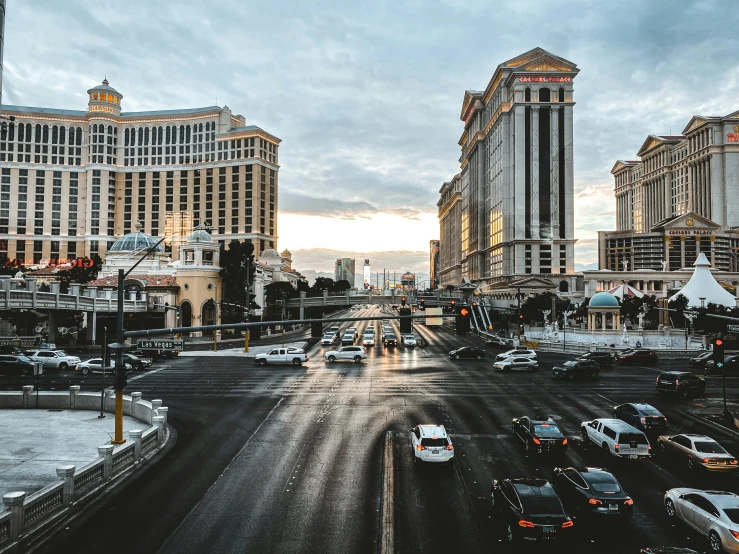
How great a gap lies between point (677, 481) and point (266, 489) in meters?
14.5

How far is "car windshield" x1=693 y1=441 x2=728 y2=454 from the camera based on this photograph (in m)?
20.1

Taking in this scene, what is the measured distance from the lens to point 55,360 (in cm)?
4772

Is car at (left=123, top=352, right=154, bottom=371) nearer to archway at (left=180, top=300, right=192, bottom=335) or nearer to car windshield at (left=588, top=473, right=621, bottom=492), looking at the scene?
archway at (left=180, top=300, right=192, bottom=335)

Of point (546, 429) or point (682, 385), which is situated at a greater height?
point (546, 429)

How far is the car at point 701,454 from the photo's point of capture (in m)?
19.7

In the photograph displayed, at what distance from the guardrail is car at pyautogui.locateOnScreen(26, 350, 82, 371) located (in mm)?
24302

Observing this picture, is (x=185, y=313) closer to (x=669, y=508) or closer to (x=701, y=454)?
(x=701, y=454)

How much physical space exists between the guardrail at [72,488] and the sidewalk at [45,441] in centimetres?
152

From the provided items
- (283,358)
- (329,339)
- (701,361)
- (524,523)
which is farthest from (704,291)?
(524,523)

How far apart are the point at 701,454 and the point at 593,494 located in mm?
7186

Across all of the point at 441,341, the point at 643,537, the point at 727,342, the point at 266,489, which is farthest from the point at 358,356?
the point at 727,342

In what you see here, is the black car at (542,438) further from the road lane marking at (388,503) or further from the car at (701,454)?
the road lane marking at (388,503)

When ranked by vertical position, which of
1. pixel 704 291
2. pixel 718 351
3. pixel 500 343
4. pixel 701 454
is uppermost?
pixel 704 291

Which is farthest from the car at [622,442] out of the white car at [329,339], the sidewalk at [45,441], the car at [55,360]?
the white car at [329,339]
